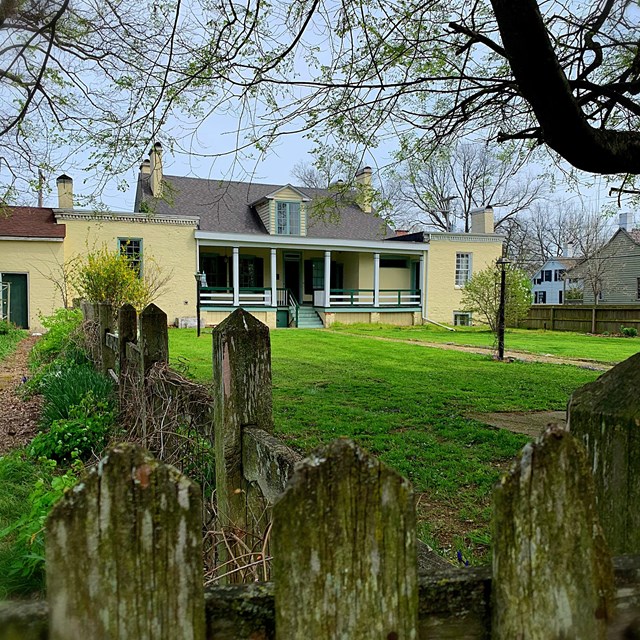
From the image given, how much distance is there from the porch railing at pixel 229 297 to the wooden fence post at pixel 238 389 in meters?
21.9

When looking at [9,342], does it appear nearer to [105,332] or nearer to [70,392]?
[105,332]

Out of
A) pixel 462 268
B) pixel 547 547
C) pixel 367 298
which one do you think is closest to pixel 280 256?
pixel 367 298

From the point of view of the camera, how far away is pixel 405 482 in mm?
876

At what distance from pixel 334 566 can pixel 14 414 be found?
6654 millimetres

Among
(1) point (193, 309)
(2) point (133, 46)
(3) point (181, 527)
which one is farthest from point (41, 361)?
(1) point (193, 309)

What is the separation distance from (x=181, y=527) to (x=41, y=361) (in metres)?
10.7

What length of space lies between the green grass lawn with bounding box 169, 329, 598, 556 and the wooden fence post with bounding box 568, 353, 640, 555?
2478mm

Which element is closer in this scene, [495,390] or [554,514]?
[554,514]

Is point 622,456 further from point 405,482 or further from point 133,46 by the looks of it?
point 133,46

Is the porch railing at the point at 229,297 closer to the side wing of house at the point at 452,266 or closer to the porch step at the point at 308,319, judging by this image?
the porch step at the point at 308,319

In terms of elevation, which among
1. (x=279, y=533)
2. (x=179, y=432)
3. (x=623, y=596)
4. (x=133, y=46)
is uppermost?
(x=133, y=46)

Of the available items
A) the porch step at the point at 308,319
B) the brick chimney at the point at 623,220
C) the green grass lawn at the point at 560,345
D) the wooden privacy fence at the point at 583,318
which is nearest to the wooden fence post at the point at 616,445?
the green grass lawn at the point at 560,345

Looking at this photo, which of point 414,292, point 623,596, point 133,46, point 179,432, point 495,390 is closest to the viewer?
point 623,596

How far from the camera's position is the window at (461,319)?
28.6m
